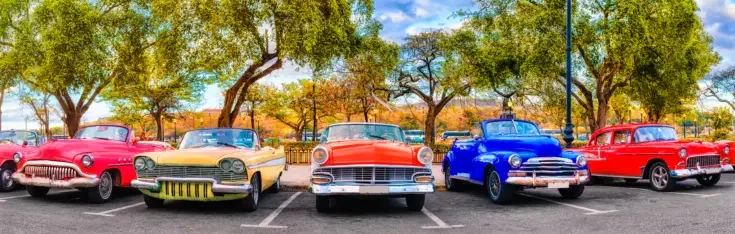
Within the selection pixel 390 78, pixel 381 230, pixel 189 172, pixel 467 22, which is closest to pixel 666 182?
pixel 381 230

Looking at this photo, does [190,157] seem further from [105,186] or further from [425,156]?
[425,156]

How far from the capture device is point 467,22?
3238 centimetres

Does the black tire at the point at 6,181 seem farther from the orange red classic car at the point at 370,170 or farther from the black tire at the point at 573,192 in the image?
the black tire at the point at 573,192

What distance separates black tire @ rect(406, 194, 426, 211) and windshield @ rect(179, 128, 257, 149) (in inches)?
136

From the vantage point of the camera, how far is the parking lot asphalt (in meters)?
8.19

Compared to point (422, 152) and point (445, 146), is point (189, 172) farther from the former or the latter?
point (445, 146)

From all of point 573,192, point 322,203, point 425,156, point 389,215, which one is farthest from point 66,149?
point 573,192

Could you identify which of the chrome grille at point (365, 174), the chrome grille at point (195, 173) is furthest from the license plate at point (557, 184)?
the chrome grille at point (195, 173)

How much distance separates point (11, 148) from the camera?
12.9 meters

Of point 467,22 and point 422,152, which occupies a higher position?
point 467,22

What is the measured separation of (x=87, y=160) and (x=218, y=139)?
8.18ft

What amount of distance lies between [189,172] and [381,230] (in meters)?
3.49

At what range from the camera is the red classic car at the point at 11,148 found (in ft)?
41.6

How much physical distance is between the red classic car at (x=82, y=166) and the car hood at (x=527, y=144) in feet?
26.1
